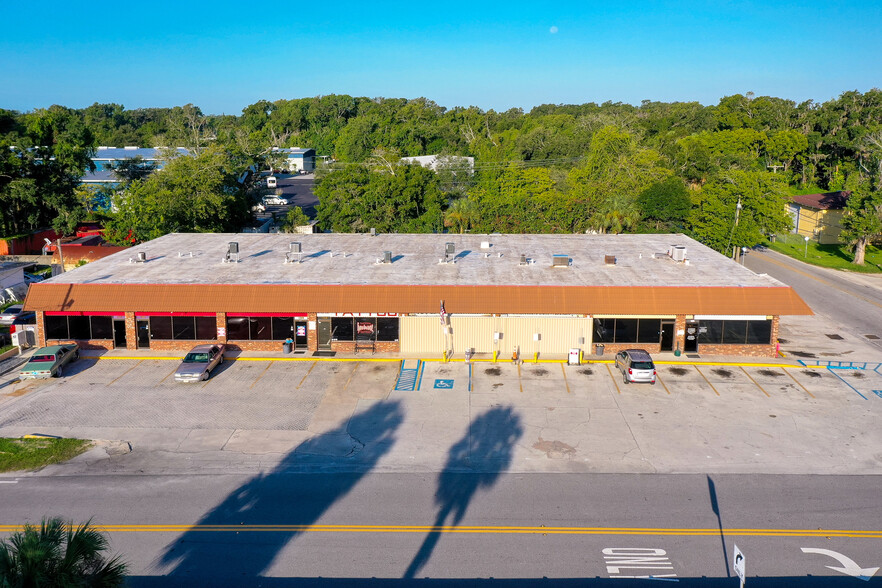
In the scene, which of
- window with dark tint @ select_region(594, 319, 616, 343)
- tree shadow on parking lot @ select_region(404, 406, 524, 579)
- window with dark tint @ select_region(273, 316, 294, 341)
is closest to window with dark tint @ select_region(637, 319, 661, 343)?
window with dark tint @ select_region(594, 319, 616, 343)

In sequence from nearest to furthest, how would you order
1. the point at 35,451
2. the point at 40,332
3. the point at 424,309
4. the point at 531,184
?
the point at 35,451 → the point at 424,309 → the point at 40,332 → the point at 531,184

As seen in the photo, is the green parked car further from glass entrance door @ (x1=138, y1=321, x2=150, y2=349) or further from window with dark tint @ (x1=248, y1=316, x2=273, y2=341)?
window with dark tint @ (x1=248, y1=316, x2=273, y2=341)

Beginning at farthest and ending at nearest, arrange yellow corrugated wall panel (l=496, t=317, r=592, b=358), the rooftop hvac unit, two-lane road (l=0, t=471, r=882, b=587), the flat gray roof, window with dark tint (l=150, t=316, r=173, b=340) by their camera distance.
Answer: the rooftop hvac unit, the flat gray roof, window with dark tint (l=150, t=316, r=173, b=340), yellow corrugated wall panel (l=496, t=317, r=592, b=358), two-lane road (l=0, t=471, r=882, b=587)


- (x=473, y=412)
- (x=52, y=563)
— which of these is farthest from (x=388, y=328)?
(x=52, y=563)

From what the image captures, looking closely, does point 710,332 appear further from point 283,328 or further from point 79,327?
point 79,327

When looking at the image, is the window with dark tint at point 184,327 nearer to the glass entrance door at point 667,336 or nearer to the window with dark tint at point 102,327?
the window with dark tint at point 102,327

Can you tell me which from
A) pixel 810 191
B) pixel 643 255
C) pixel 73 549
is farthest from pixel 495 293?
pixel 810 191

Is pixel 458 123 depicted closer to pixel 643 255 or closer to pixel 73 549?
pixel 643 255
